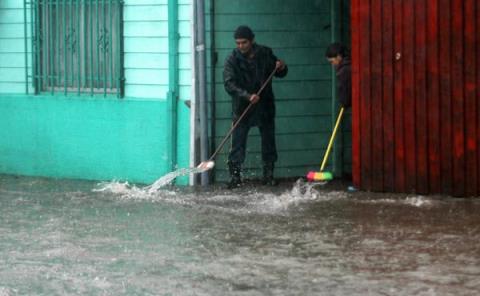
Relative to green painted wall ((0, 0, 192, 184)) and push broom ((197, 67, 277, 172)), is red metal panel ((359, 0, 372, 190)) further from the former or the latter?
green painted wall ((0, 0, 192, 184))

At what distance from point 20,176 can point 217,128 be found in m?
2.92

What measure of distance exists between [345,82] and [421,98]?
42.9 inches

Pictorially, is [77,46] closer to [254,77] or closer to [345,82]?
[254,77]

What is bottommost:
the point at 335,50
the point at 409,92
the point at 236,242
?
the point at 236,242

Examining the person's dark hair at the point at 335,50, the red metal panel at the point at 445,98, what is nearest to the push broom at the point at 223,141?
the person's dark hair at the point at 335,50

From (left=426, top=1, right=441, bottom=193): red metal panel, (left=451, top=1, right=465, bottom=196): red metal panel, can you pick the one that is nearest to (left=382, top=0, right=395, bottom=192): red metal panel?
(left=426, top=1, right=441, bottom=193): red metal panel

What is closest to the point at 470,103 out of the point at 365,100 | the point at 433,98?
the point at 433,98

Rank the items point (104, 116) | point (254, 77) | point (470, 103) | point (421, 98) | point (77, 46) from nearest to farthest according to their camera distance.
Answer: point (470, 103), point (421, 98), point (254, 77), point (104, 116), point (77, 46)

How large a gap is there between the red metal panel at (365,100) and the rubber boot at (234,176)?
1.52 meters

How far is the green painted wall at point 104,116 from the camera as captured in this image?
15117 mm

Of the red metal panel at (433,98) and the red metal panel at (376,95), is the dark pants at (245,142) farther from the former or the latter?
the red metal panel at (433,98)

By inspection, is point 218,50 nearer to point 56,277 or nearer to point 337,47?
point 337,47

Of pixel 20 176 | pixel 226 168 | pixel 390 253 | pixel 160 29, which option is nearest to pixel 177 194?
pixel 226 168

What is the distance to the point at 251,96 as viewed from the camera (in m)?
14.4
